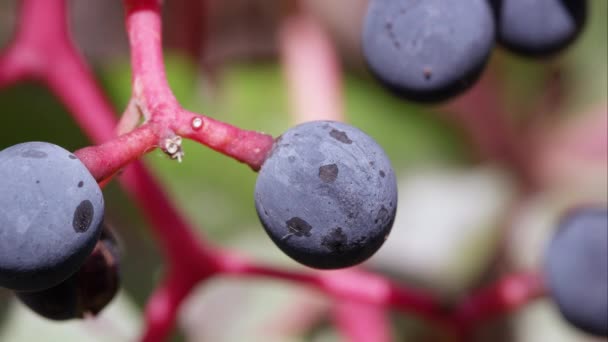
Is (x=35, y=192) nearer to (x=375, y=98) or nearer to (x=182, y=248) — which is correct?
(x=182, y=248)

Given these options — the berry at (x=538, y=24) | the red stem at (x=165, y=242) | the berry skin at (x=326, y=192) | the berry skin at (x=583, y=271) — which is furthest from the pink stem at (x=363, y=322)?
the berry skin at (x=326, y=192)

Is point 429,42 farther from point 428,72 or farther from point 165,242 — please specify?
point 165,242

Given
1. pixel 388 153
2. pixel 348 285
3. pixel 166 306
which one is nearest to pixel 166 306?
pixel 166 306

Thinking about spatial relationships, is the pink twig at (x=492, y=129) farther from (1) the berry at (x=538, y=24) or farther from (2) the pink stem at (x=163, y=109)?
(2) the pink stem at (x=163, y=109)

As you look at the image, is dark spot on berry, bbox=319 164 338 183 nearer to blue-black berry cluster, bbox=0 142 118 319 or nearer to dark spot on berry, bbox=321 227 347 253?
dark spot on berry, bbox=321 227 347 253

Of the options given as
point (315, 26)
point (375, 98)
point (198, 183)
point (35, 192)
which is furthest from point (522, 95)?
point (35, 192)
